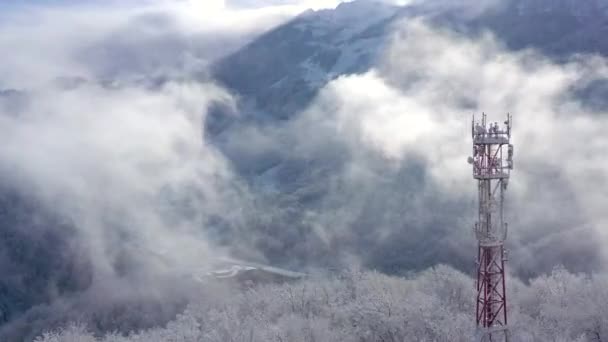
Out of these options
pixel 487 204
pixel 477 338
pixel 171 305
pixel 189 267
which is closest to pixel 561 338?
pixel 477 338

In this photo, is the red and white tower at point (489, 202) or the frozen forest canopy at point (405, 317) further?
the frozen forest canopy at point (405, 317)

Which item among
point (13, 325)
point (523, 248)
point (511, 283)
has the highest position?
point (523, 248)

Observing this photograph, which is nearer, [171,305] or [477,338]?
[477,338]

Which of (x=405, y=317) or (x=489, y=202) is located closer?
(x=489, y=202)

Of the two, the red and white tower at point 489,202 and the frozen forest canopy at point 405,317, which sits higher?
the red and white tower at point 489,202

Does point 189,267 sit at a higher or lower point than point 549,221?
lower

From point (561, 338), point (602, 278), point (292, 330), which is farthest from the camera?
point (602, 278)

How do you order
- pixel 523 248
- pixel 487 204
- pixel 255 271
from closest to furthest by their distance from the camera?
Result: pixel 487 204 < pixel 523 248 < pixel 255 271

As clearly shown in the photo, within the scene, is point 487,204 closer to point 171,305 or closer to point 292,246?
point 171,305

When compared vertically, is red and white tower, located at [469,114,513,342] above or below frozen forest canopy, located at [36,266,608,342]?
above

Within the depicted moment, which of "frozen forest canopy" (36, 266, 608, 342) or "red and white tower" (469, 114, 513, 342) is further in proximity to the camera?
"frozen forest canopy" (36, 266, 608, 342)

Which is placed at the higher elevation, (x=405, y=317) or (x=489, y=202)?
(x=489, y=202)
